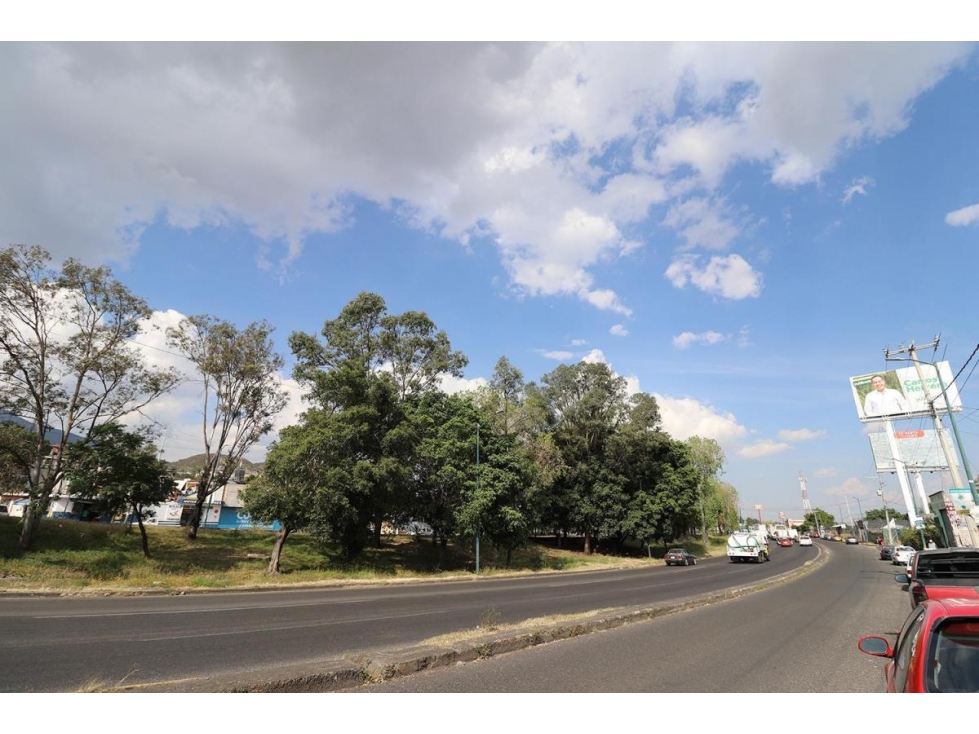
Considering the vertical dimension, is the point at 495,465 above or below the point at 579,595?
above

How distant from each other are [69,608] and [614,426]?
133ft

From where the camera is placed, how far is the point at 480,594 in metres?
17.9

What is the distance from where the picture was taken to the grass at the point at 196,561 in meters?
19.3

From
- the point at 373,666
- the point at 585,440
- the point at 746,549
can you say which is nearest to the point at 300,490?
the point at 373,666

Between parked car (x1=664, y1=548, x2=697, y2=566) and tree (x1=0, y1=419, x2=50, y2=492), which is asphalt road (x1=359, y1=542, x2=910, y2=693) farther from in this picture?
parked car (x1=664, y1=548, x2=697, y2=566)

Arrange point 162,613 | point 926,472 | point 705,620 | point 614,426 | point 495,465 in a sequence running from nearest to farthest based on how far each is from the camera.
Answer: point 705,620 → point 162,613 → point 495,465 → point 614,426 → point 926,472

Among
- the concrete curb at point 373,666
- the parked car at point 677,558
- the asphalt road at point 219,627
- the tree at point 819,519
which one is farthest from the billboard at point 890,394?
the tree at point 819,519

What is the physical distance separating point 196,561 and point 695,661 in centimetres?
2662

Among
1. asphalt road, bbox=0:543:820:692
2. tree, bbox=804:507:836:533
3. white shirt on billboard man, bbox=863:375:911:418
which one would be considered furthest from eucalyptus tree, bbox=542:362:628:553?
tree, bbox=804:507:836:533

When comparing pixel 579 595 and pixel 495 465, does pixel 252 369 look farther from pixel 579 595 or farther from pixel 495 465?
pixel 579 595

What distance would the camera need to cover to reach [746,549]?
39500 mm

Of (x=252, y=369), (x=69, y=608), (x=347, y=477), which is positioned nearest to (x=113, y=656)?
(x=69, y=608)

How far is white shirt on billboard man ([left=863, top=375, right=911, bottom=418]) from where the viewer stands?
193ft

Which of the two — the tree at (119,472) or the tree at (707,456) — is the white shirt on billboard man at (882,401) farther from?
the tree at (119,472)
